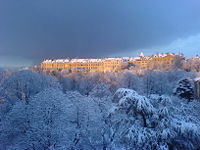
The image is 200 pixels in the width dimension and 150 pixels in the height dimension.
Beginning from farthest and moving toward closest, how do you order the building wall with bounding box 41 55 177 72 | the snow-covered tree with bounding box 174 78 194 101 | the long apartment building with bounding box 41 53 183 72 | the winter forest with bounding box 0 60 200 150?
the long apartment building with bounding box 41 53 183 72 → the building wall with bounding box 41 55 177 72 → the snow-covered tree with bounding box 174 78 194 101 → the winter forest with bounding box 0 60 200 150

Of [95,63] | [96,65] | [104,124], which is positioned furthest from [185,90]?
[95,63]

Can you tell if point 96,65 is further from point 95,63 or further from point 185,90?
point 185,90

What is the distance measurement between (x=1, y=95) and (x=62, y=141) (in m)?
17.7

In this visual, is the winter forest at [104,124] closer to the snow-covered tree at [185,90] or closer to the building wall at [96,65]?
the snow-covered tree at [185,90]

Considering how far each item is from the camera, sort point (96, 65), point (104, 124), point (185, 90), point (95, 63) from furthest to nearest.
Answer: point (95, 63), point (96, 65), point (185, 90), point (104, 124)

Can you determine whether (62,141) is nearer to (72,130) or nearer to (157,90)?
(72,130)

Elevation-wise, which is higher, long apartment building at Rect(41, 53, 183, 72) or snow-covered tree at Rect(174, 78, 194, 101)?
long apartment building at Rect(41, 53, 183, 72)

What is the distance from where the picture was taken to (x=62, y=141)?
16141 mm

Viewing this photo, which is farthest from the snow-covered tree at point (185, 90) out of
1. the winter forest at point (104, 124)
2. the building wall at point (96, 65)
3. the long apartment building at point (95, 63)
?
the long apartment building at point (95, 63)

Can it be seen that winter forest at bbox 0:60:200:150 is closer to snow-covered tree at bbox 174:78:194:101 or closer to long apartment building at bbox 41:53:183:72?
snow-covered tree at bbox 174:78:194:101

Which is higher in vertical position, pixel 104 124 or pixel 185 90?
pixel 185 90

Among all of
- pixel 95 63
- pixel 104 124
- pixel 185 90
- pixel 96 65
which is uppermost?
pixel 95 63

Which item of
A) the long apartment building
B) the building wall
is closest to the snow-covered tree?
the building wall

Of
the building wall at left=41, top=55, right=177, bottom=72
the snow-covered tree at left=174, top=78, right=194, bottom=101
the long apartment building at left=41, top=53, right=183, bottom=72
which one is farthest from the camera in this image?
the long apartment building at left=41, top=53, right=183, bottom=72
